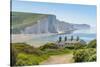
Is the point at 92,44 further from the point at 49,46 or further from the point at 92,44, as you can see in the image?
the point at 49,46

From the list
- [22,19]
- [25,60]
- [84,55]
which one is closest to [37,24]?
[22,19]

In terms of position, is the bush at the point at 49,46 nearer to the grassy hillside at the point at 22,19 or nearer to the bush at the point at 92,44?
the grassy hillside at the point at 22,19

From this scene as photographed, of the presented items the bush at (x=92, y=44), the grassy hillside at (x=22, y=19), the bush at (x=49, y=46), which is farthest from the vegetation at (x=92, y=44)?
the grassy hillside at (x=22, y=19)

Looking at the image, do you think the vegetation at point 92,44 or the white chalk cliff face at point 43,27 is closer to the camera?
the white chalk cliff face at point 43,27

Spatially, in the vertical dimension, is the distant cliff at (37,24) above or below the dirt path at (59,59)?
above

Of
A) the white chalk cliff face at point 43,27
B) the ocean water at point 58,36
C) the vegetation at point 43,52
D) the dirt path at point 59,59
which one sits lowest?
the dirt path at point 59,59

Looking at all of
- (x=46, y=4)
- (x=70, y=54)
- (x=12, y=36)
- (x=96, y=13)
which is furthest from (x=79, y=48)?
(x=12, y=36)

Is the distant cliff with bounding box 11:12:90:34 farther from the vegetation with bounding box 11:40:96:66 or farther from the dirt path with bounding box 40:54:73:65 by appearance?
the dirt path with bounding box 40:54:73:65
